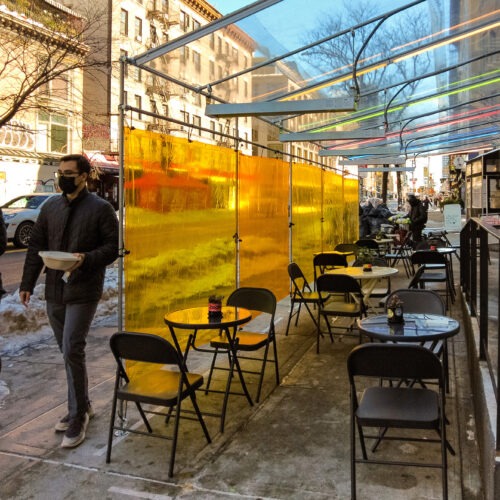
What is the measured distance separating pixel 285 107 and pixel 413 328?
2.38 meters

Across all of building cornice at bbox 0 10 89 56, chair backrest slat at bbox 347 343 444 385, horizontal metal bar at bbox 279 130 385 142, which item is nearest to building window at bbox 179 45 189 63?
horizontal metal bar at bbox 279 130 385 142

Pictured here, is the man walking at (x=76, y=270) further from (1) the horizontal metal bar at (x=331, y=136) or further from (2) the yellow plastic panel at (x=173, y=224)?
(1) the horizontal metal bar at (x=331, y=136)

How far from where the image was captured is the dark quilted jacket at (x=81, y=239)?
12.3 ft

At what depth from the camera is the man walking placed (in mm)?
3758

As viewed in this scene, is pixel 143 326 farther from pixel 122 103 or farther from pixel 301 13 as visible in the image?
pixel 301 13

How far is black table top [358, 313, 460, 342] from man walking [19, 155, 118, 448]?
6.44ft

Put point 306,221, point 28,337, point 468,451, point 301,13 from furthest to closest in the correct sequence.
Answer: point 306,221 < point 28,337 < point 301,13 < point 468,451

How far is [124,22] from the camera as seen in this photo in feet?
116

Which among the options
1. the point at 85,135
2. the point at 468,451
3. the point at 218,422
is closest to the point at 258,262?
the point at 218,422

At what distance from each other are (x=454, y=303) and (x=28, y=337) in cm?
635

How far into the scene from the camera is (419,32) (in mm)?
6941

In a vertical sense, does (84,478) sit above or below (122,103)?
below

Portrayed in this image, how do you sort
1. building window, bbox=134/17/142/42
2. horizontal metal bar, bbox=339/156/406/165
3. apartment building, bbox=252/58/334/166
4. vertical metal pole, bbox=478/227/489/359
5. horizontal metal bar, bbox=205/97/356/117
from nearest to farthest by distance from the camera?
vertical metal pole, bbox=478/227/489/359
horizontal metal bar, bbox=205/97/356/117
apartment building, bbox=252/58/334/166
horizontal metal bar, bbox=339/156/406/165
building window, bbox=134/17/142/42

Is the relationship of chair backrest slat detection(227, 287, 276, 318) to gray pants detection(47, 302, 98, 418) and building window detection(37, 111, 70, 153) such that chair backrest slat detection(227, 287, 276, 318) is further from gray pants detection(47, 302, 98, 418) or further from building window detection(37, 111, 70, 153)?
building window detection(37, 111, 70, 153)
